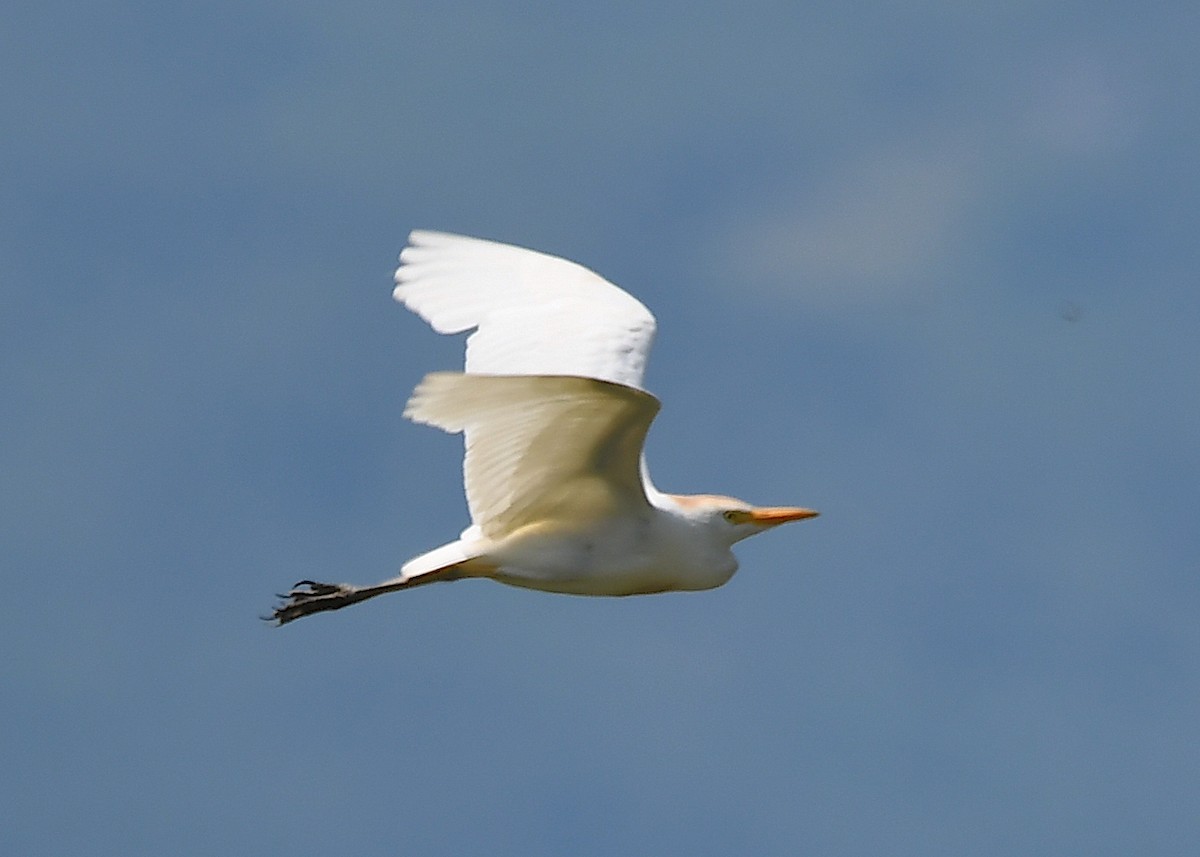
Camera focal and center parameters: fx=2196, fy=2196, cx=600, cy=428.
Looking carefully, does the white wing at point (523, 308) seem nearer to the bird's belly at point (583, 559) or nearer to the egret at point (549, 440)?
the egret at point (549, 440)

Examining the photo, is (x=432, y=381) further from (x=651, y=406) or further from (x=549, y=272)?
(x=549, y=272)

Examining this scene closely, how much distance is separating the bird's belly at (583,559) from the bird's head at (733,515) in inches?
13.1

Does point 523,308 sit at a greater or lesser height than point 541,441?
greater

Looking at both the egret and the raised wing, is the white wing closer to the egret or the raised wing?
the egret

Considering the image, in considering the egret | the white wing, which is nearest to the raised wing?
the egret

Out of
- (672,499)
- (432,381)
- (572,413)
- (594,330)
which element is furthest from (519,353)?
(432,381)

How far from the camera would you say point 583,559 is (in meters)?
11.1

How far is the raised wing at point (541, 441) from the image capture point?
29.9 ft

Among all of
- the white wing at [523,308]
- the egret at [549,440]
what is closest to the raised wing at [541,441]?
the egret at [549,440]

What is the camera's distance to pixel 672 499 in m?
11.5

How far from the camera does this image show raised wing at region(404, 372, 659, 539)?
9.11m

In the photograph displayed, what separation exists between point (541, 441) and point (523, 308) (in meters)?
2.51

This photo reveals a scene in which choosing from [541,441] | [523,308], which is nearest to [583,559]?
[541,441]

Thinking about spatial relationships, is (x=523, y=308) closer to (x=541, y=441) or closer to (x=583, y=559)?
(x=583, y=559)
